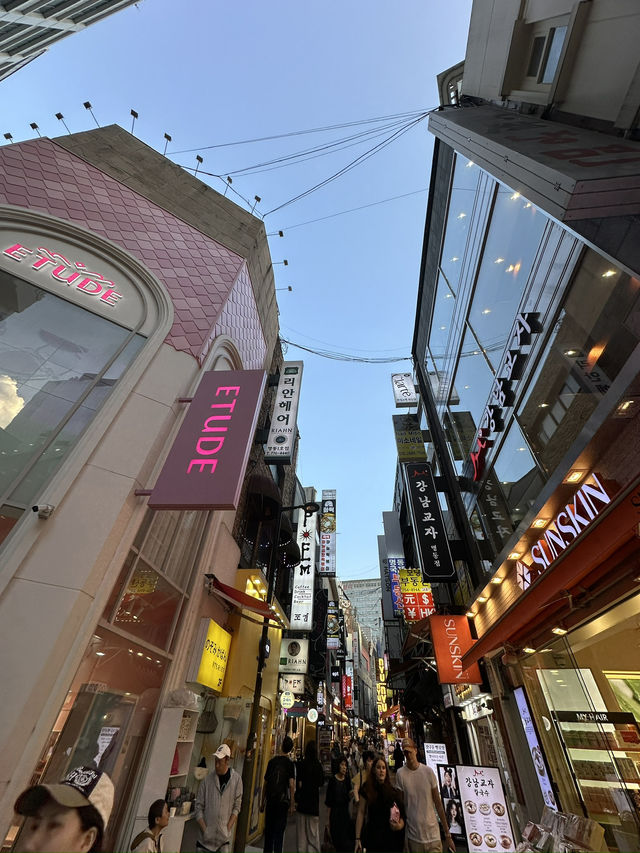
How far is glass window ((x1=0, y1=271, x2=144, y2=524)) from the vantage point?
227 inches

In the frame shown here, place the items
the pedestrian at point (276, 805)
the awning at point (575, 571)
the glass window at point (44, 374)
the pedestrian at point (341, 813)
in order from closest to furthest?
the awning at point (575, 571)
the glass window at point (44, 374)
the pedestrian at point (341, 813)
the pedestrian at point (276, 805)

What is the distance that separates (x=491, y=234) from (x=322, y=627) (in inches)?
904

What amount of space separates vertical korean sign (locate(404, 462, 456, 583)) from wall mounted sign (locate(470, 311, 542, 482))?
322cm

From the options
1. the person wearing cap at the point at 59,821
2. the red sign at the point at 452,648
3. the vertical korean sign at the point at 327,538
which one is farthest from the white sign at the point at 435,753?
the person wearing cap at the point at 59,821

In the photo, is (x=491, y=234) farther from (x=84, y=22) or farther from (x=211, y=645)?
(x=84, y=22)

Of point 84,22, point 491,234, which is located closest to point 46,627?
point 491,234

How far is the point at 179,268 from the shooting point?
A: 1005 cm

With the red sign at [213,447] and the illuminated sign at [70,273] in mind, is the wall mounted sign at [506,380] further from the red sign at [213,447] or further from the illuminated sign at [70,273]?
the illuminated sign at [70,273]

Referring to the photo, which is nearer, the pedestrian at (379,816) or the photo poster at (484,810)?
the pedestrian at (379,816)

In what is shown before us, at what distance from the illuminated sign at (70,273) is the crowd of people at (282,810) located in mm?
8322

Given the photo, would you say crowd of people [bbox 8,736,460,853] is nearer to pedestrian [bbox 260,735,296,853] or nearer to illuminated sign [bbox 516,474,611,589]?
pedestrian [bbox 260,735,296,853]

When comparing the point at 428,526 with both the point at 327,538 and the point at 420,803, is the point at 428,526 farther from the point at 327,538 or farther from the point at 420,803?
the point at 327,538

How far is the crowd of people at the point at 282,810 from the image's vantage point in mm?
1714

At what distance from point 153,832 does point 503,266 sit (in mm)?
12872
